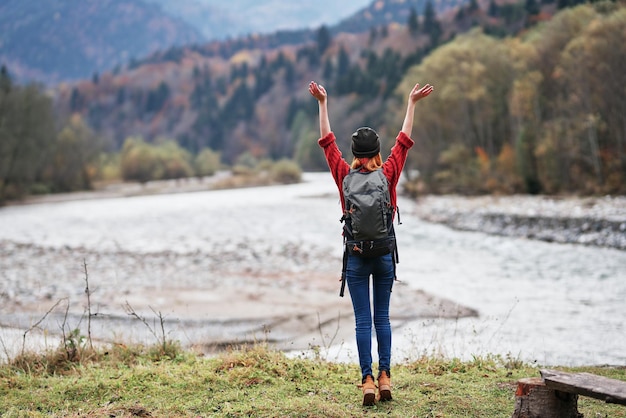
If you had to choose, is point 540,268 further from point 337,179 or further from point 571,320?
point 337,179

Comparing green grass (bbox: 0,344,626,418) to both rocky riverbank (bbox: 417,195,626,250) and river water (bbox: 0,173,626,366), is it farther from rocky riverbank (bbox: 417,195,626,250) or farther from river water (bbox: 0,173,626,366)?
rocky riverbank (bbox: 417,195,626,250)

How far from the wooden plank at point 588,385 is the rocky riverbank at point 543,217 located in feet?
68.1

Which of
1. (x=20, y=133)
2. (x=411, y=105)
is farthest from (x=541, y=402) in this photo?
(x=20, y=133)

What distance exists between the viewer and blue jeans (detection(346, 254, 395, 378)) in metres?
5.41

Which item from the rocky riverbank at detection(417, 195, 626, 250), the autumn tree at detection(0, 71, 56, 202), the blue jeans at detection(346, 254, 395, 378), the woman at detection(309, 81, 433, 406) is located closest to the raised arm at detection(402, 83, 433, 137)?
the woman at detection(309, 81, 433, 406)

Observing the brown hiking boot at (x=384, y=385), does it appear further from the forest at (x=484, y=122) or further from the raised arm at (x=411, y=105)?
the forest at (x=484, y=122)

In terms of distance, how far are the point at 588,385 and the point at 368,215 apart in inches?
82.4

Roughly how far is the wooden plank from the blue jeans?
1472 mm

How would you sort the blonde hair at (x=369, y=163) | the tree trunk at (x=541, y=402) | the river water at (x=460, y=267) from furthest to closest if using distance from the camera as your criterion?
the river water at (x=460, y=267), the blonde hair at (x=369, y=163), the tree trunk at (x=541, y=402)

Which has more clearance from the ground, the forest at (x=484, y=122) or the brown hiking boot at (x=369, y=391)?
the forest at (x=484, y=122)

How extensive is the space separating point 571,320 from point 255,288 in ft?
27.0

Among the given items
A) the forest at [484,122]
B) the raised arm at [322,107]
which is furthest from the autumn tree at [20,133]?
the raised arm at [322,107]

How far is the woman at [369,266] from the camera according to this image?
213 inches

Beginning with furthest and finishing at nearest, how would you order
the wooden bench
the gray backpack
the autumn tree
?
the autumn tree, the gray backpack, the wooden bench
